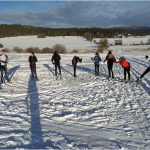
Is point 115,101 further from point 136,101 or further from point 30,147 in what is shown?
point 30,147

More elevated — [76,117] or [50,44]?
[50,44]

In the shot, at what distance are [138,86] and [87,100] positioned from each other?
411 cm

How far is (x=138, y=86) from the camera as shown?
16047 mm

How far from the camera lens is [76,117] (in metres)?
10.0

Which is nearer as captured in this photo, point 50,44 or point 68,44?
point 50,44

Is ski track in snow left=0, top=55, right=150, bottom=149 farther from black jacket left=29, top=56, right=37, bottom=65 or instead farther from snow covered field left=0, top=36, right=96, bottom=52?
snow covered field left=0, top=36, right=96, bottom=52

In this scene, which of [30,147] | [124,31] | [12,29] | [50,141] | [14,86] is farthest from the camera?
[124,31]

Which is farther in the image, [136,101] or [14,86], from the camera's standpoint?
[14,86]

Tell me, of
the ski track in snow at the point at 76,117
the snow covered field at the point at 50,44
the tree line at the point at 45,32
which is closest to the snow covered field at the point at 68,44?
the snow covered field at the point at 50,44

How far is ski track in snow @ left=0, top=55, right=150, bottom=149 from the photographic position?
7.62m

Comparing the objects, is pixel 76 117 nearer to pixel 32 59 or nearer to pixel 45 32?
pixel 32 59

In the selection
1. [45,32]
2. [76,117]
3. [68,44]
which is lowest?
[76,117]

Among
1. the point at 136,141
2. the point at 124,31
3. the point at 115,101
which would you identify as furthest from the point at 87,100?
the point at 124,31

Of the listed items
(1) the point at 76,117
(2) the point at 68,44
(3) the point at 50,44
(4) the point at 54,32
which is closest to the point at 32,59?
(1) the point at 76,117
